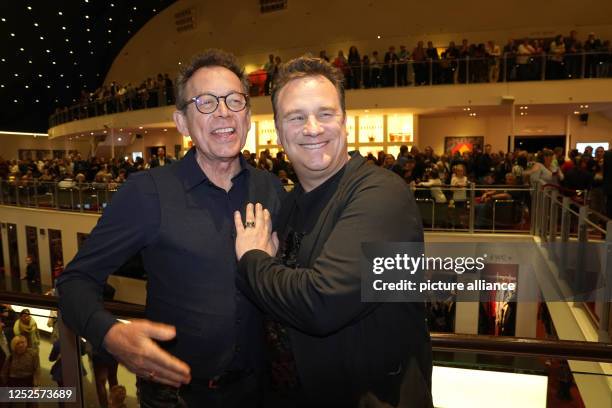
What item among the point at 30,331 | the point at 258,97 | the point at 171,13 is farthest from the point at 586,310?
the point at 171,13

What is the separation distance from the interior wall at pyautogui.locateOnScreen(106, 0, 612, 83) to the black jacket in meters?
19.4

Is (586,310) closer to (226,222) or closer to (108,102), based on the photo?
(226,222)

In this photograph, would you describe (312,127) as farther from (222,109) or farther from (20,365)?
(20,365)

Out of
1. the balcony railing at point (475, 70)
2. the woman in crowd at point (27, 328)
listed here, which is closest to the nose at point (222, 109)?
the woman in crowd at point (27, 328)

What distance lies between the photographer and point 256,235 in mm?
Result: 1401

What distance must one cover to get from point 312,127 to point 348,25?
20434mm

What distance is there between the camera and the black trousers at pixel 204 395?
1609 millimetres

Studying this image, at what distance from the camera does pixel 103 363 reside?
84.0 inches

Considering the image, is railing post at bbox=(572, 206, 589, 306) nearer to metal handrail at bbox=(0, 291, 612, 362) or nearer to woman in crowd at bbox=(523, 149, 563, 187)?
woman in crowd at bbox=(523, 149, 563, 187)

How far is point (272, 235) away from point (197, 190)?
35cm

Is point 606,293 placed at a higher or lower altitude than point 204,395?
lower

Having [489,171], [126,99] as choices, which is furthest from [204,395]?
[126,99]

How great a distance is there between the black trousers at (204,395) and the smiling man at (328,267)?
165 mm

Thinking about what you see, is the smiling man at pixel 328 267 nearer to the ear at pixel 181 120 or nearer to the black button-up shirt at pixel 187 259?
the black button-up shirt at pixel 187 259
